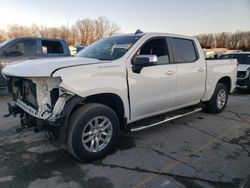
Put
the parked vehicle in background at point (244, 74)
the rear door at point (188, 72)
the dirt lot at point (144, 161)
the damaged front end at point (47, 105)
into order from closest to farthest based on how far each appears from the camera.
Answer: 1. the dirt lot at point (144, 161)
2. the damaged front end at point (47, 105)
3. the rear door at point (188, 72)
4. the parked vehicle in background at point (244, 74)

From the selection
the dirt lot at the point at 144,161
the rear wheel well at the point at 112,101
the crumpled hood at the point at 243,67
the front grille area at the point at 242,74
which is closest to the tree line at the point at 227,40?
the crumpled hood at the point at 243,67

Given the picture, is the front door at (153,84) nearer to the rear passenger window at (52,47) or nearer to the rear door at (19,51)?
the rear door at (19,51)

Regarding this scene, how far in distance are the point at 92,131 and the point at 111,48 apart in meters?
1.62

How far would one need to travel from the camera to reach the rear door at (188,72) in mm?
5062

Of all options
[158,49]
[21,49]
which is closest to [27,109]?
[158,49]

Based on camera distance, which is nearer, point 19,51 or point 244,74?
point 19,51

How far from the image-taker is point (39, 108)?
11.7 ft

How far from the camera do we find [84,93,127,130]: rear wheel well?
12.7ft

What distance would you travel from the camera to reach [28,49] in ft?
29.6

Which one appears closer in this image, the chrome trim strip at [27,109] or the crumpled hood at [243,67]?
the chrome trim strip at [27,109]

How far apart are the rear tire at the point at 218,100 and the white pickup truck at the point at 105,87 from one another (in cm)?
94

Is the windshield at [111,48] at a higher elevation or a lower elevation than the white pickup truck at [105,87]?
higher

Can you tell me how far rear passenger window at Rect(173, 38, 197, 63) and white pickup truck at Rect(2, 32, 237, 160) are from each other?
0.07ft

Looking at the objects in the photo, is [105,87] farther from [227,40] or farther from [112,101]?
[227,40]
